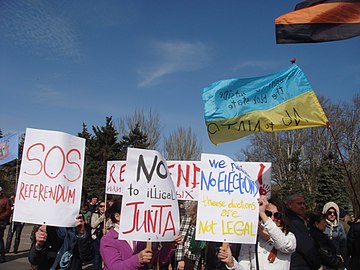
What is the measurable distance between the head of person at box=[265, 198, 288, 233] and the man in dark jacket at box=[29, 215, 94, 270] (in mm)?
1939

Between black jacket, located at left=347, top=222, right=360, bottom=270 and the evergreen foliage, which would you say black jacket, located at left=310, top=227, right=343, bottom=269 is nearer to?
black jacket, located at left=347, top=222, right=360, bottom=270

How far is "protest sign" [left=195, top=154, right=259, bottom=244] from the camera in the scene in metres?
3.62

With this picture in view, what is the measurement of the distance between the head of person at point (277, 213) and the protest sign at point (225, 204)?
0.90 ft

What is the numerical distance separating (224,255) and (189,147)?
41303 mm

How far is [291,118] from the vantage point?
5621 mm

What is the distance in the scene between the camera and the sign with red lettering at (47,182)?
3580 millimetres

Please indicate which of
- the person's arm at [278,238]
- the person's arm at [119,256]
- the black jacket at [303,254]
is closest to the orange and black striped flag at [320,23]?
the black jacket at [303,254]

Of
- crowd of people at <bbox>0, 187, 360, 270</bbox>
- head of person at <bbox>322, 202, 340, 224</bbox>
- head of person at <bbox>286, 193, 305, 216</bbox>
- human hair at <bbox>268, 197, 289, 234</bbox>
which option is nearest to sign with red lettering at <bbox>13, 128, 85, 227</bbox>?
crowd of people at <bbox>0, 187, 360, 270</bbox>

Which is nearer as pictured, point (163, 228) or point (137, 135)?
point (163, 228)

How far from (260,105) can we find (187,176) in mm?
2087

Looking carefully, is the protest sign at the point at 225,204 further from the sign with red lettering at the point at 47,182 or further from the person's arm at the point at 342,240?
the person's arm at the point at 342,240

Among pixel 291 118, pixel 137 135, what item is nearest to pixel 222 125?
pixel 291 118

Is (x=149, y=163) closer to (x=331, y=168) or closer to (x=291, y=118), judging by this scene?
(x=291, y=118)

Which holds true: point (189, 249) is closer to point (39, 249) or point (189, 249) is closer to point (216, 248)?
point (216, 248)
